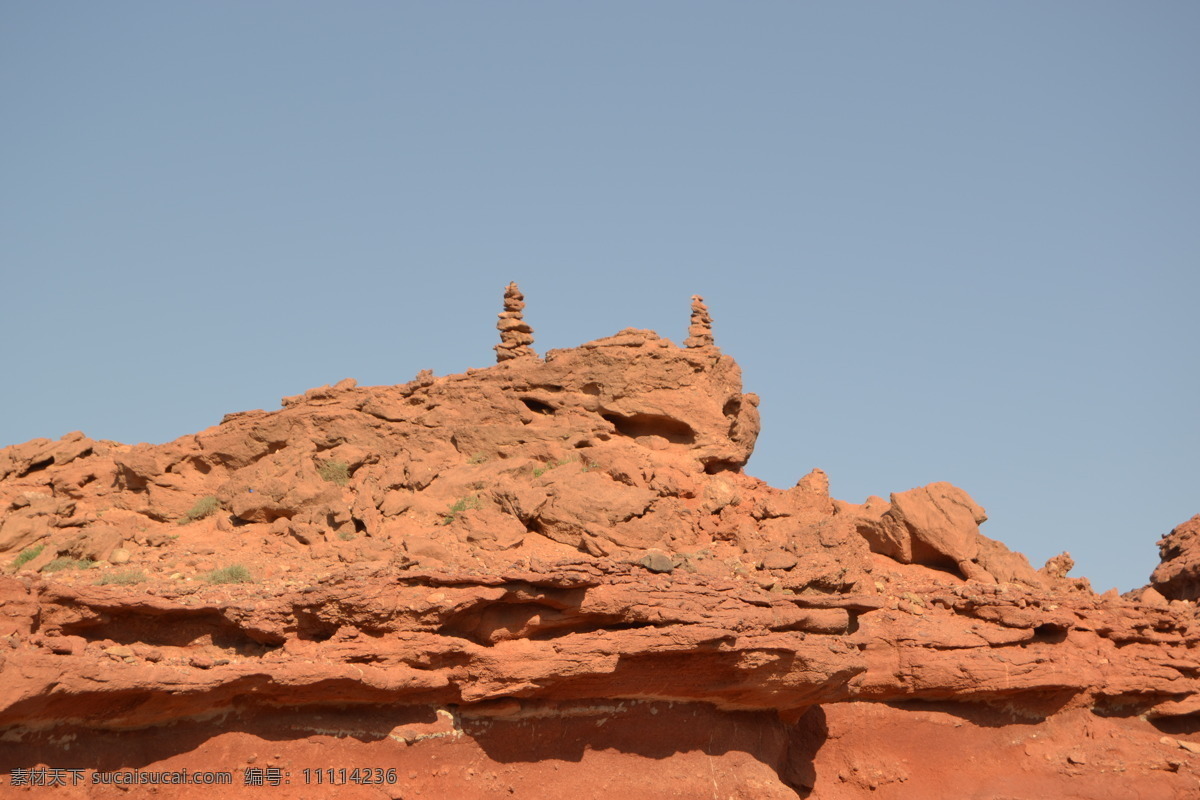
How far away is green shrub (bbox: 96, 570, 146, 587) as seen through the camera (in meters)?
17.3

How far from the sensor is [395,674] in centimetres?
1583

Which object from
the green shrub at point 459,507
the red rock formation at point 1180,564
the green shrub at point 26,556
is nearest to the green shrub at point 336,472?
the green shrub at point 459,507

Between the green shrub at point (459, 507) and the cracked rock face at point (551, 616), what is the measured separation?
6 cm

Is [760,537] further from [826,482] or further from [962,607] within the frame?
[962,607]

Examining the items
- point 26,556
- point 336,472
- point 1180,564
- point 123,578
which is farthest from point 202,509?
point 1180,564

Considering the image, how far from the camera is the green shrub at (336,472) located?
20.5 metres

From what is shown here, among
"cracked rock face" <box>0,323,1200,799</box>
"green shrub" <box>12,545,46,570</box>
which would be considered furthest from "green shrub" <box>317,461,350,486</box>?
"green shrub" <box>12,545,46,570</box>

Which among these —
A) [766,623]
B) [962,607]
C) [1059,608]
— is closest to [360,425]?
[766,623]

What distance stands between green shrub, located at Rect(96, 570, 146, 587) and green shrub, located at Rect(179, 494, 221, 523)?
276 cm

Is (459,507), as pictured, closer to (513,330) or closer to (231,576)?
(231,576)

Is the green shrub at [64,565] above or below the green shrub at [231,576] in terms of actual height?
above

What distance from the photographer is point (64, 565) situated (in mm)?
18500

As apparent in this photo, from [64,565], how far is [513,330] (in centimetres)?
896

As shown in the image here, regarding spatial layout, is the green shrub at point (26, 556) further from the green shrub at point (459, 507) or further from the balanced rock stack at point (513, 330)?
the balanced rock stack at point (513, 330)
